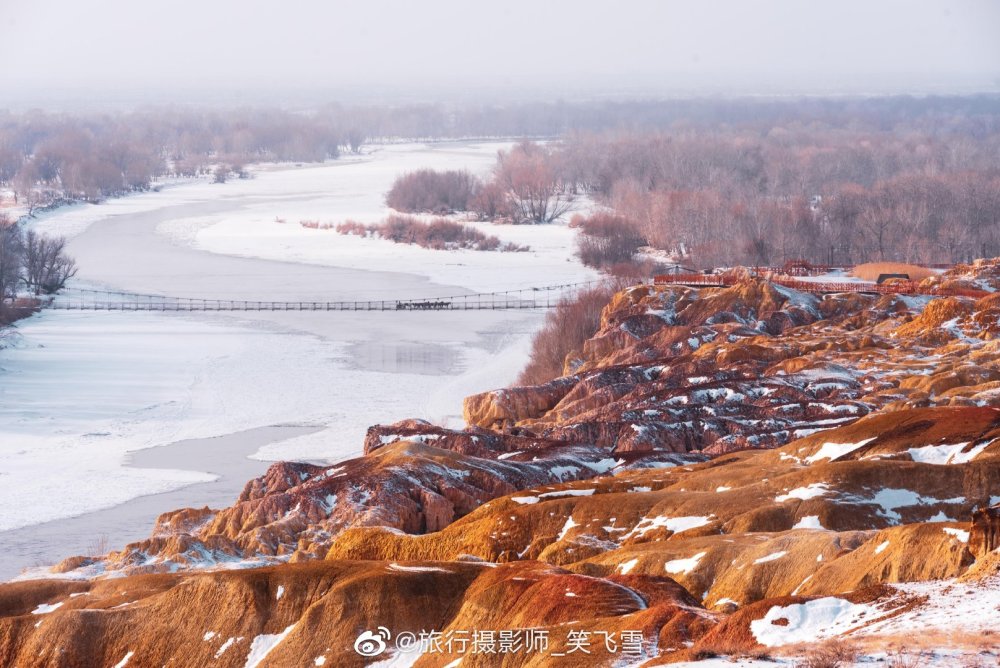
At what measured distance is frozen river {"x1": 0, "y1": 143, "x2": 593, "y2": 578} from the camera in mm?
44156

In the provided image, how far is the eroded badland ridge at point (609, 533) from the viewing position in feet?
69.1

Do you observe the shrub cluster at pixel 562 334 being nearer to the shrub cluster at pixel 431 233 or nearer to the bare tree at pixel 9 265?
the bare tree at pixel 9 265

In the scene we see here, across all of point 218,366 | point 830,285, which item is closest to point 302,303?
point 218,366

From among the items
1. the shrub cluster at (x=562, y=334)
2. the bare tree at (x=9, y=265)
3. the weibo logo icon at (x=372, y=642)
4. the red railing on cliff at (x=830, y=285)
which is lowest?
the shrub cluster at (x=562, y=334)

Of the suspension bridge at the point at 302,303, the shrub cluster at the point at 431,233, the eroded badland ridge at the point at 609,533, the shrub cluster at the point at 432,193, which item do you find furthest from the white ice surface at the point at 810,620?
the shrub cluster at the point at 432,193

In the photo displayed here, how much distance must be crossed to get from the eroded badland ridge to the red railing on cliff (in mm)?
13675

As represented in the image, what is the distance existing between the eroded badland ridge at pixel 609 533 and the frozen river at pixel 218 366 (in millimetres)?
5012

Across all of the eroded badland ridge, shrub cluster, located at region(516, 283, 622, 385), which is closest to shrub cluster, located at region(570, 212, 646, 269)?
shrub cluster, located at region(516, 283, 622, 385)

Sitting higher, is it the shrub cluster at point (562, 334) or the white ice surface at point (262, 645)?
the white ice surface at point (262, 645)

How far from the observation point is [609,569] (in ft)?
86.1

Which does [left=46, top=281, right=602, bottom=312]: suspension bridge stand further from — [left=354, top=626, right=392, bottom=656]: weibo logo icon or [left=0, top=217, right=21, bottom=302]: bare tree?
[left=354, top=626, right=392, bottom=656]: weibo logo icon

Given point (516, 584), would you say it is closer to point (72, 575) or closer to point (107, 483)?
point (72, 575)

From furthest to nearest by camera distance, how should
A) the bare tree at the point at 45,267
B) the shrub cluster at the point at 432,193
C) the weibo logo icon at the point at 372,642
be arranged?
the shrub cluster at the point at 432,193 < the bare tree at the point at 45,267 < the weibo logo icon at the point at 372,642

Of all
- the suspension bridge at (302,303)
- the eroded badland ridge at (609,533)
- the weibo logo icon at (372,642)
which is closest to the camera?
the eroded badland ridge at (609,533)
